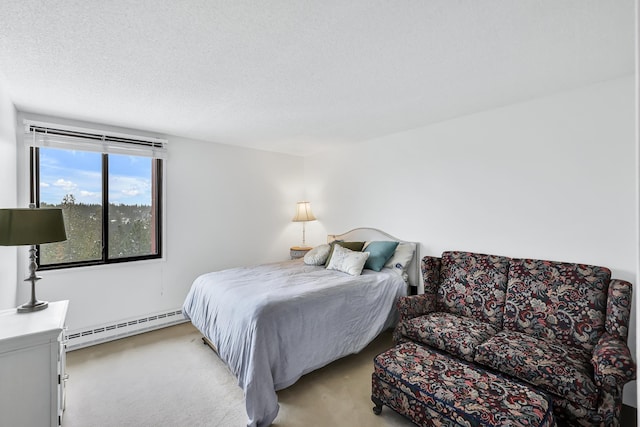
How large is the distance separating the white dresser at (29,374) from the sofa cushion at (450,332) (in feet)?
8.06

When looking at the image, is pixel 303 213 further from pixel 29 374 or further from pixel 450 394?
pixel 29 374

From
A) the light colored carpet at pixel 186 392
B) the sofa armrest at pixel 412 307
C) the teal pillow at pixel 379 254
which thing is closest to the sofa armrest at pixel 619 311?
the sofa armrest at pixel 412 307

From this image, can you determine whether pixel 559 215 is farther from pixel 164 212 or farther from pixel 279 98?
pixel 164 212

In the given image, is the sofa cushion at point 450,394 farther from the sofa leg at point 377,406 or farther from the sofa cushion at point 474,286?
the sofa cushion at point 474,286

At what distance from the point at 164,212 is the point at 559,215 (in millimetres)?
4158

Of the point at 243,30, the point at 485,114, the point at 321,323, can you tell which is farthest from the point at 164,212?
the point at 485,114

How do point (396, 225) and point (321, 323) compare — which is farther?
point (396, 225)

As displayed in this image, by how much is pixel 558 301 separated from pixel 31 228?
3.71 m

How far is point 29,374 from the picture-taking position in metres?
1.52

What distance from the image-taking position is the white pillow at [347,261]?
3.15 meters

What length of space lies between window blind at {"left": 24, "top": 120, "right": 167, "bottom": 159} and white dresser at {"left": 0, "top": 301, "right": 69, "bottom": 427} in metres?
2.04

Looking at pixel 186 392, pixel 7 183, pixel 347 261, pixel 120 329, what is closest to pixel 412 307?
pixel 347 261

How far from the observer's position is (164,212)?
3568 mm

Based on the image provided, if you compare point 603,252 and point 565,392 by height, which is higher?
point 603,252
